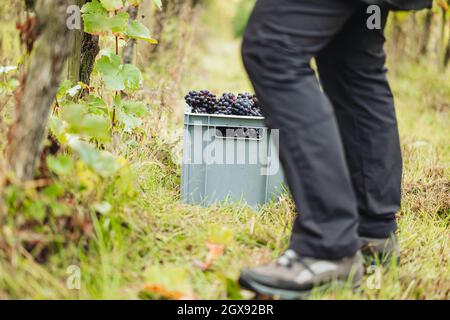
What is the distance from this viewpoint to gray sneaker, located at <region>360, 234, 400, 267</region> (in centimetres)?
210

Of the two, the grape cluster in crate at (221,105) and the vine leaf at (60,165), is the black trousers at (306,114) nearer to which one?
the vine leaf at (60,165)

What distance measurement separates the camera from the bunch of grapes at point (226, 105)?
2.84 meters

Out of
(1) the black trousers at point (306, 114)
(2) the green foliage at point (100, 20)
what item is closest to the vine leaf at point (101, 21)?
(2) the green foliage at point (100, 20)

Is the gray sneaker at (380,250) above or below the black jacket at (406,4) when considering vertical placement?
below

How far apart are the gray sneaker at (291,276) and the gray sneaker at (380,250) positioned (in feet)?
1.02

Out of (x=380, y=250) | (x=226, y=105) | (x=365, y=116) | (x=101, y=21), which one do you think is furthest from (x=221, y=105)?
(x=380, y=250)

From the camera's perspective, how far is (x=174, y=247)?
2098mm

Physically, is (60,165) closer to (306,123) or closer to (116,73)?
(306,123)

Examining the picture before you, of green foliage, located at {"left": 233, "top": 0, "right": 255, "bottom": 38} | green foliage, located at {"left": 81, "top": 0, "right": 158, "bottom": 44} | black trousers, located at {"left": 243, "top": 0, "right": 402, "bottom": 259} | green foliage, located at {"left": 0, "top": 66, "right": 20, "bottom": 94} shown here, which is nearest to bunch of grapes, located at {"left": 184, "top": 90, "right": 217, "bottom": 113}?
green foliage, located at {"left": 81, "top": 0, "right": 158, "bottom": 44}

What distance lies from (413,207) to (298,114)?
1.36m

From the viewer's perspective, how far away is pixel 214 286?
6.16ft

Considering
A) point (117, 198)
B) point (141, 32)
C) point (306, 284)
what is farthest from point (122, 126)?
point (306, 284)

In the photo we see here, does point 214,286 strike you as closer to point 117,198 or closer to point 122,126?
point 117,198
